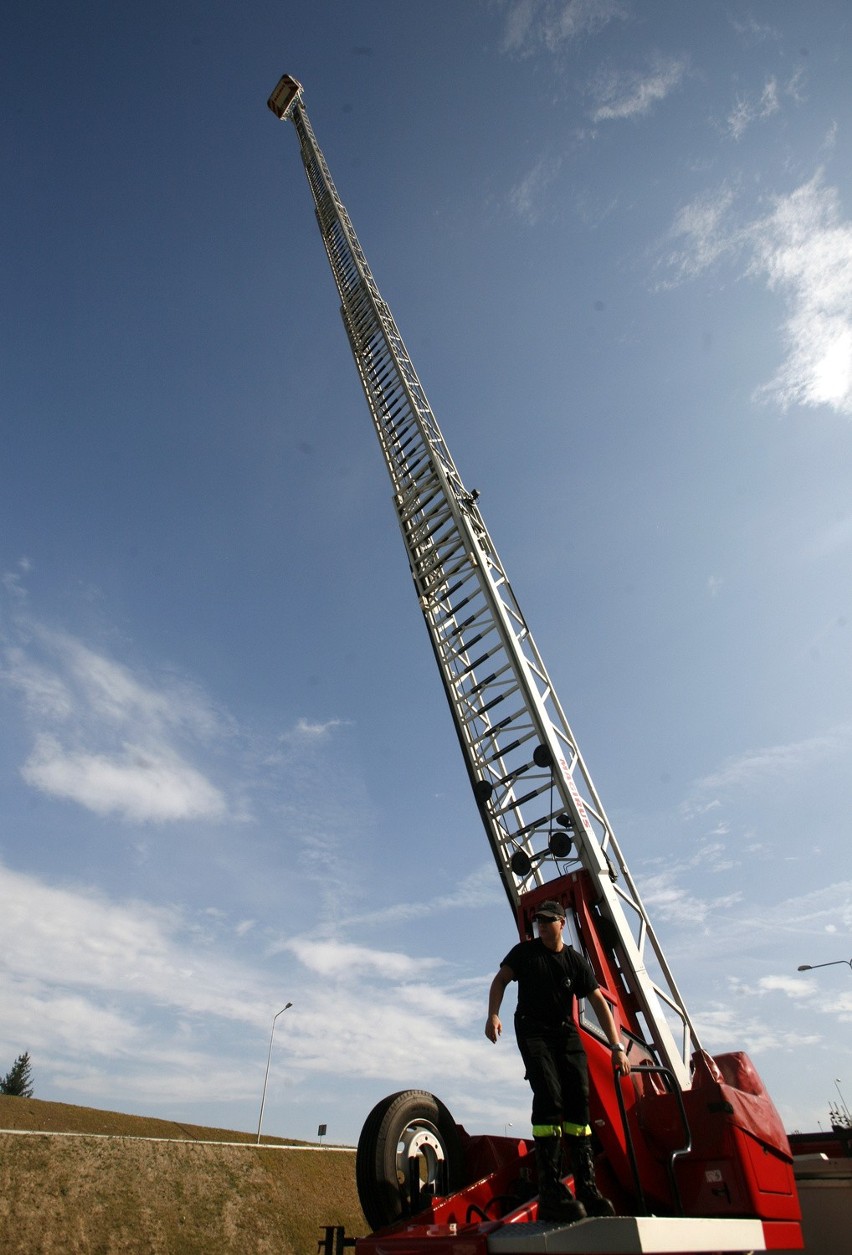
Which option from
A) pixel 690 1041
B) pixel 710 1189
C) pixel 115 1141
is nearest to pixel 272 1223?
pixel 115 1141

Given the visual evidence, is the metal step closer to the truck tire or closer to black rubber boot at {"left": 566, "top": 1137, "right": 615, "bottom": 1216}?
black rubber boot at {"left": 566, "top": 1137, "right": 615, "bottom": 1216}

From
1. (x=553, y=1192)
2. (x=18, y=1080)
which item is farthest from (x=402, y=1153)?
(x=18, y=1080)

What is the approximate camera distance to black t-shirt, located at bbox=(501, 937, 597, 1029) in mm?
4480

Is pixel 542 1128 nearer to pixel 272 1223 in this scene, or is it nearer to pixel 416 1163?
pixel 416 1163

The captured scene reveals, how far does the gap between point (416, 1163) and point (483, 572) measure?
6.61m

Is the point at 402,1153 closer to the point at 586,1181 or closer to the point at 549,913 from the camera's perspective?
the point at 586,1181

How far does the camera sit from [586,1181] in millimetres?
3863

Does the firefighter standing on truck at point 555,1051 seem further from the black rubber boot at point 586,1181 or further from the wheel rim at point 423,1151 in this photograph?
the wheel rim at point 423,1151

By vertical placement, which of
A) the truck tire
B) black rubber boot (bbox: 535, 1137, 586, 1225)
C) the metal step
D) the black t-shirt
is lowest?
the metal step

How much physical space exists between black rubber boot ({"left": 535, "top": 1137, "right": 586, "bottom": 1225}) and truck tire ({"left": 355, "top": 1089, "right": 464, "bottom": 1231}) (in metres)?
1.36

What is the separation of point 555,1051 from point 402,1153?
173 centimetres

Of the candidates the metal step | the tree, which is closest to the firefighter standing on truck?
the metal step

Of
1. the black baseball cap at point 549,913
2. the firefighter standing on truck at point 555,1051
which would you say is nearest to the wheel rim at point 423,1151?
the firefighter standing on truck at point 555,1051

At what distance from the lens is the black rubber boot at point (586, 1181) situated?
371cm
